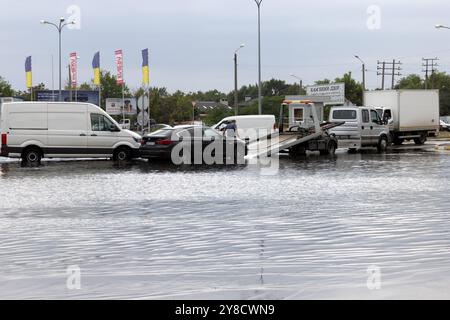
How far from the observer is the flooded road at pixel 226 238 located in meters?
6.52

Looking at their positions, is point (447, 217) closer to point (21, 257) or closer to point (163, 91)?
point (21, 257)

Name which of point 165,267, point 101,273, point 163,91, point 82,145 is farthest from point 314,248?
point 163,91

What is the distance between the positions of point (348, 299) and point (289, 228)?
13.1 ft

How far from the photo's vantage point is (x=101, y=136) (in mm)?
25797

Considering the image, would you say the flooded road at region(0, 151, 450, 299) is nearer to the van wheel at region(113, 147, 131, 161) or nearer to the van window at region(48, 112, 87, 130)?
the van window at region(48, 112, 87, 130)

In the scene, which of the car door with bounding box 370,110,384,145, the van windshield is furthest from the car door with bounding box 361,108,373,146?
the van windshield

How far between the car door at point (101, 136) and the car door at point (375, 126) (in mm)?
12751

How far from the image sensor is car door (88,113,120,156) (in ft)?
84.1

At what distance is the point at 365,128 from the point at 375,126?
2.34 ft

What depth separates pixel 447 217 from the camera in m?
10.9

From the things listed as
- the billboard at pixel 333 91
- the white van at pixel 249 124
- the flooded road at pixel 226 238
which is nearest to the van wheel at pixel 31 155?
the flooded road at pixel 226 238

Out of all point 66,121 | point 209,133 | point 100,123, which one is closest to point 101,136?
point 100,123

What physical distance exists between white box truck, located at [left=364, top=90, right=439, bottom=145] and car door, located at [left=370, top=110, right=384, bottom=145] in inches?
244
